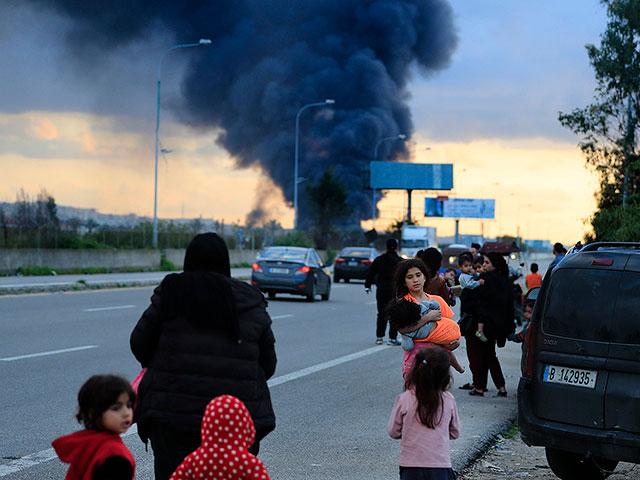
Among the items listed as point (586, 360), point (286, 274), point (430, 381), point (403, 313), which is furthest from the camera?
point (286, 274)

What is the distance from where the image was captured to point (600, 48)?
35.4 m

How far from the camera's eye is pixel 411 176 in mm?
95250

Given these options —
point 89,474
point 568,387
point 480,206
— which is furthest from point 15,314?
point 480,206

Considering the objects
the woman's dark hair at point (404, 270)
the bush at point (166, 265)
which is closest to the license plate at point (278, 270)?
the bush at point (166, 265)

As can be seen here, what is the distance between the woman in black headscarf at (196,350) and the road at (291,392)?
2.51 metres

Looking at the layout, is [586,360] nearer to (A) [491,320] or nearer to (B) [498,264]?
(A) [491,320]

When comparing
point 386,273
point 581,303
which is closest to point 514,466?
point 581,303

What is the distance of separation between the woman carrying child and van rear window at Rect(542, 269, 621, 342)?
2.18 feet

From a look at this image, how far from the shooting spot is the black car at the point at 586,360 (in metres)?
5.85

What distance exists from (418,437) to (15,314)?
1435cm

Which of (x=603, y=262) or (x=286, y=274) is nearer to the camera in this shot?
(x=603, y=262)

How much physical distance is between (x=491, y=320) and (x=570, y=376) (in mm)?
3891

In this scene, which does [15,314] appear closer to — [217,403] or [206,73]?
[217,403]

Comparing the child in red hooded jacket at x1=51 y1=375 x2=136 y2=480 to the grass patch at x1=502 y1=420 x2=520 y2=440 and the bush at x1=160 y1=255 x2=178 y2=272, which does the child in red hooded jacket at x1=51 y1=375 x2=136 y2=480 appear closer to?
the grass patch at x1=502 y1=420 x2=520 y2=440
